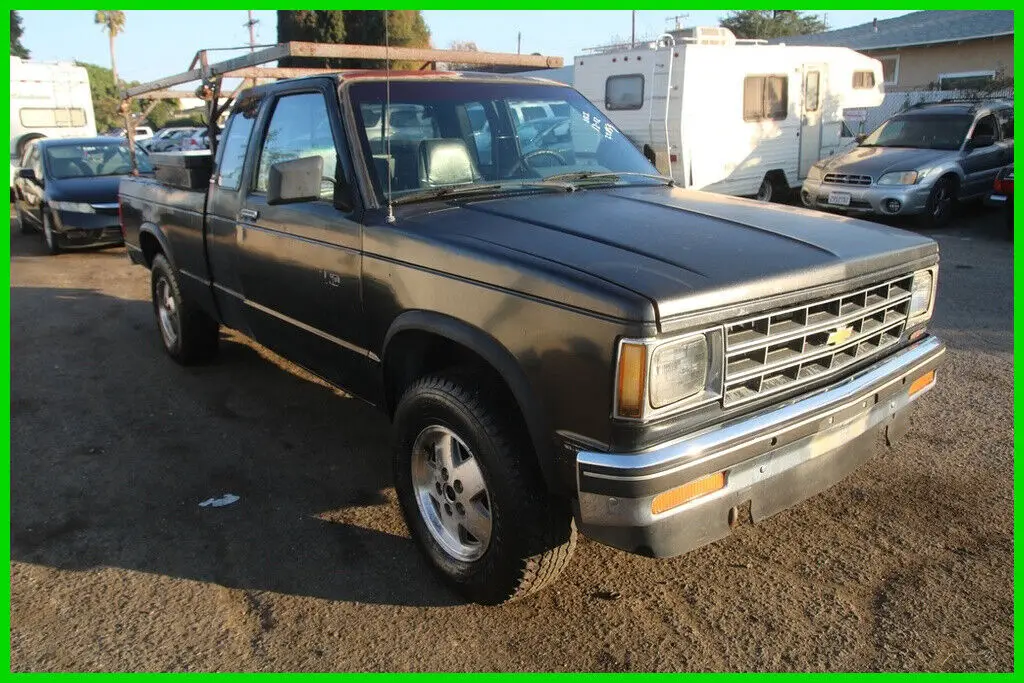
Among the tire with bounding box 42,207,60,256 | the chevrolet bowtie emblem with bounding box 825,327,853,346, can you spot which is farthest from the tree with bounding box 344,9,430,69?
the chevrolet bowtie emblem with bounding box 825,327,853,346

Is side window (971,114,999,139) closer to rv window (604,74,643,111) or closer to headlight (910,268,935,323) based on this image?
rv window (604,74,643,111)

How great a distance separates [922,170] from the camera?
11.6 m

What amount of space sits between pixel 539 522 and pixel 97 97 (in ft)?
203

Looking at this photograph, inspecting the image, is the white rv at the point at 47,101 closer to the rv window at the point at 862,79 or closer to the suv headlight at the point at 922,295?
the rv window at the point at 862,79

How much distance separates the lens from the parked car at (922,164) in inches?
456

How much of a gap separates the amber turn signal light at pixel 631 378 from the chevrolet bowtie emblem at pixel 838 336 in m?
0.91

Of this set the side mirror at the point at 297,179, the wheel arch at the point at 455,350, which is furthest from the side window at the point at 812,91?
the wheel arch at the point at 455,350

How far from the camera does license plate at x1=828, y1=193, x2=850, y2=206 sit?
11.8m

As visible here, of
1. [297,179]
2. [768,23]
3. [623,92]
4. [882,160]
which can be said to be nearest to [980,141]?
[882,160]

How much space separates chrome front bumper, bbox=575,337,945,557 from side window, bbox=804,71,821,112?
12.3 m

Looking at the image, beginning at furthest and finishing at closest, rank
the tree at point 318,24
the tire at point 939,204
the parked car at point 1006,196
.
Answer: the tree at point 318,24 → the tire at point 939,204 → the parked car at point 1006,196

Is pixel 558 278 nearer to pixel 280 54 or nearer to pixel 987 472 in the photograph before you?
pixel 987 472

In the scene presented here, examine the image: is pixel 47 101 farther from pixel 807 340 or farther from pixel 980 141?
pixel 807 340

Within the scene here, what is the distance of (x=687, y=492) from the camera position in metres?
2.57
